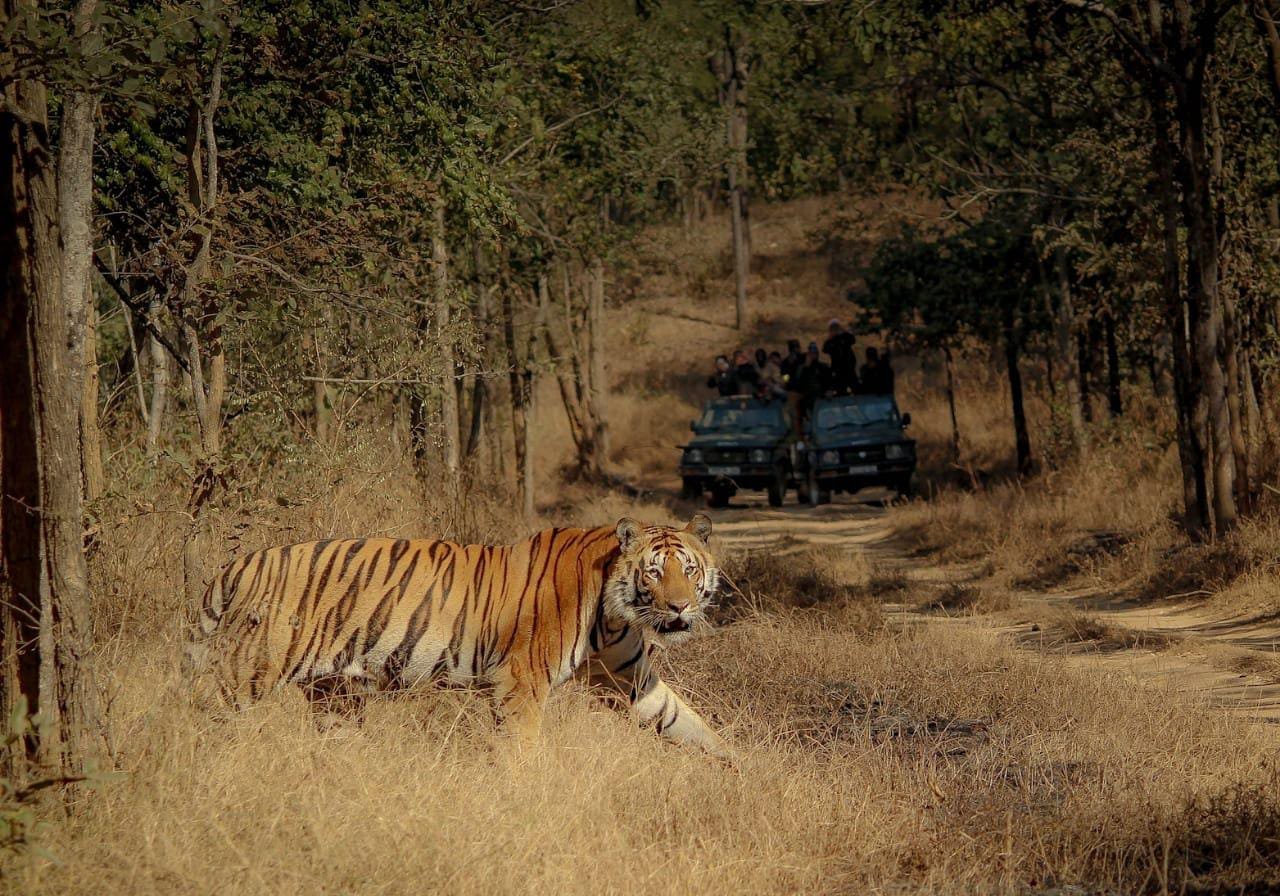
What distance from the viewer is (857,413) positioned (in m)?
26.2

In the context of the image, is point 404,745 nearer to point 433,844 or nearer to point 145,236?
point 433,844

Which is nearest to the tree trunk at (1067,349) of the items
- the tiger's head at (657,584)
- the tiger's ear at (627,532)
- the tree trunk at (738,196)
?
the tiger's head at (657,584)

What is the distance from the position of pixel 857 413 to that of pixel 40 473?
70.7 feet

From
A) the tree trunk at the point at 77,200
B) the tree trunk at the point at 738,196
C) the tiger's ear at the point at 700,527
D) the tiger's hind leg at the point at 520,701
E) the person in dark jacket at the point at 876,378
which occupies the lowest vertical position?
the tiger's hind leg at the point at 520,701

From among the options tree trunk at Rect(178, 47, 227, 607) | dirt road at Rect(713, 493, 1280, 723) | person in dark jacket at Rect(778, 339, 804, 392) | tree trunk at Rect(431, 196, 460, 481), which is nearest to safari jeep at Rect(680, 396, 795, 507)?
person in dark jacket at Rect(778, 339, 804, 392)

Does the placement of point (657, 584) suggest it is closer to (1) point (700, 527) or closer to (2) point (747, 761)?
(1) point (700, 527)

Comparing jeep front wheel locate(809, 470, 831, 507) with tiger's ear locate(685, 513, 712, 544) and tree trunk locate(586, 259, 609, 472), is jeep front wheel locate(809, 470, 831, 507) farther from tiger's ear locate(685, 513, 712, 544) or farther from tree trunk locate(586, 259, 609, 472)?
tiger's ear locate(685, 513, 712, 544)

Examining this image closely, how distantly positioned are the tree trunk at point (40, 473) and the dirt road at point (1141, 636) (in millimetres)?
5748

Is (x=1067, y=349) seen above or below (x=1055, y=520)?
above

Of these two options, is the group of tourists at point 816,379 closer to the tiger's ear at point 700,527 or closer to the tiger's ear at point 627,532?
the tiger's ear at point 700,527

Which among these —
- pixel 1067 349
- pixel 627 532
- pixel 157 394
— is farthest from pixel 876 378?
pixel 627 532

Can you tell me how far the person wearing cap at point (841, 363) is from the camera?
27297mm

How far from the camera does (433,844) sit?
500 centimetres

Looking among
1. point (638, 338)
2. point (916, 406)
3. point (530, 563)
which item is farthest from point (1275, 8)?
point (638, 338)
